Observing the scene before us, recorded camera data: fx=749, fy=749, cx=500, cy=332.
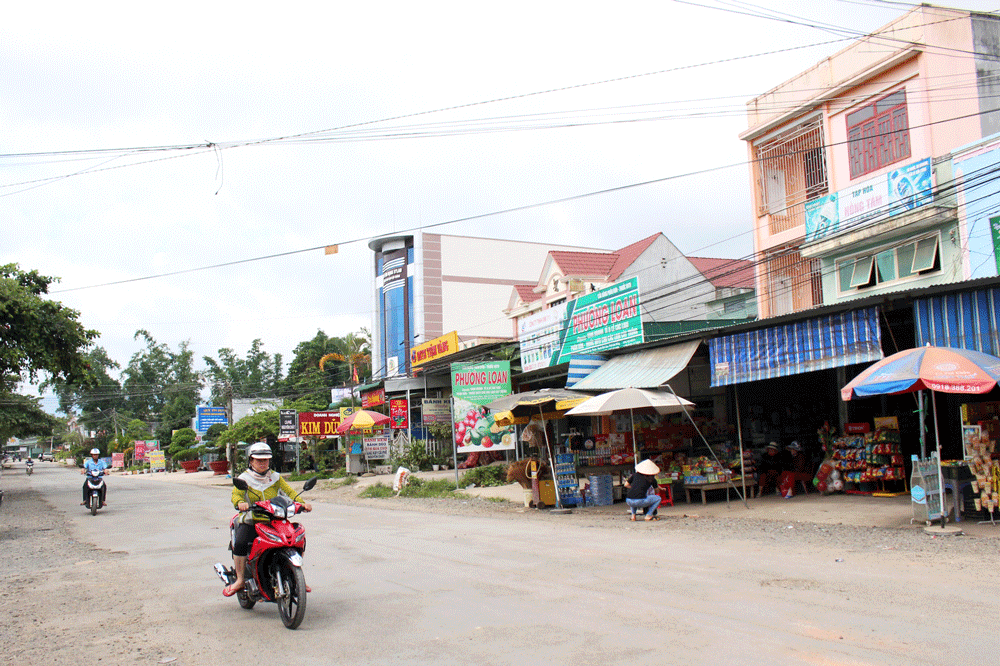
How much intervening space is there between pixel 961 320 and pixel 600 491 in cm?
804

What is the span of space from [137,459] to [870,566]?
6927 centimetres

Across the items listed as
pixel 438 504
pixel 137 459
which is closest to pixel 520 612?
pixel 438 504

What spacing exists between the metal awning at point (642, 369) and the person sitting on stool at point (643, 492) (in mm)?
2011

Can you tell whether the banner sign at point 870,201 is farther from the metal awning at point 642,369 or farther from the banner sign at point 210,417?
the banner sign at point 210,417

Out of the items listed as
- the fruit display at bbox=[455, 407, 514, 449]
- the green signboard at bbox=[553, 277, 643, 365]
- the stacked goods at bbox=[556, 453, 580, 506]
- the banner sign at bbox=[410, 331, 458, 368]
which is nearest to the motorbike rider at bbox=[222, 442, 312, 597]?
the stacked goods at bbox=[556, 453, 580, 506]

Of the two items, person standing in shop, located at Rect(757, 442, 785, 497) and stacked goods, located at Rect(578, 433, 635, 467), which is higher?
stacked goods, located at Rect(578, 433, 635, 467)

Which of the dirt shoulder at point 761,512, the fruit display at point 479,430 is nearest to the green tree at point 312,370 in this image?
the fruit display at point 479,430

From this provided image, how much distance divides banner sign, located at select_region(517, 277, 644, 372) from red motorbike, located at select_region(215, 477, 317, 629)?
13.9m

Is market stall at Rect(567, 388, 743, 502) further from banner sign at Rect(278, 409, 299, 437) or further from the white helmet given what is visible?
banner sign at Rect(278, 409, 299, 437)

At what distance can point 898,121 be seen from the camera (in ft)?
60.2

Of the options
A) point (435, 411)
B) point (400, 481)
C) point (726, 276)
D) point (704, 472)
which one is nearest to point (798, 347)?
point (704, 472)

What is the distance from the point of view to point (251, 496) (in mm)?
6926

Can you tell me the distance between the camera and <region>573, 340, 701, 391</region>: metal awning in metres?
15.3

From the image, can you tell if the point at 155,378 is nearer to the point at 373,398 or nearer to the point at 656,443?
the point at 373,398
